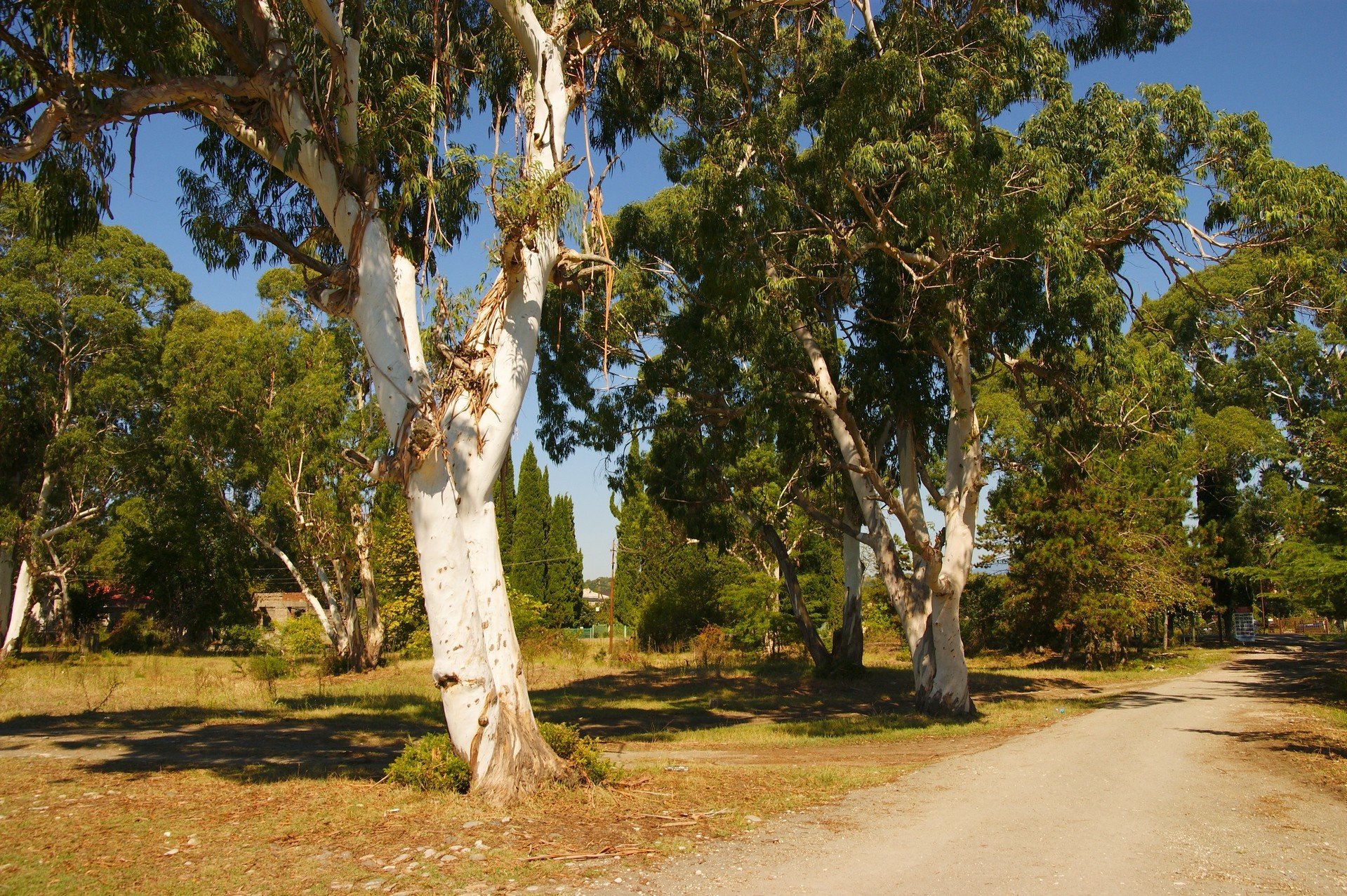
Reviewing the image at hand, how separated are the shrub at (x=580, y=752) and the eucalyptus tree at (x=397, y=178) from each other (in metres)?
0.35

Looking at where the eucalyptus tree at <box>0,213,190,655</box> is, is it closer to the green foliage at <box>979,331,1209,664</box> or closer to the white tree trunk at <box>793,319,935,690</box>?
the white tree trunk at <box>793,319,935,690</box>

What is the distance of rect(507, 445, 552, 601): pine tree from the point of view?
153 feet

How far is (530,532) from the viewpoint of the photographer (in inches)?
1890

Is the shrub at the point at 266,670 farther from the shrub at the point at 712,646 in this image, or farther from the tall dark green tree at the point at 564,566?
the tall dark green tree at the point at 564,566

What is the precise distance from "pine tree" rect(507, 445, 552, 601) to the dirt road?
3698 centimetres

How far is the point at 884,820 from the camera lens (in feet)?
25.1

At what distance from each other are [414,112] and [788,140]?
629 cm

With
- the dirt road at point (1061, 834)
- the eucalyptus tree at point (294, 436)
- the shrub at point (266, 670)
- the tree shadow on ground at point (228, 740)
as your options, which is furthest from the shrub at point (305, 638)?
the dirt road at point (1061, 834)

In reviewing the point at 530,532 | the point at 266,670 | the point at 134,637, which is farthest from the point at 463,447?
the point at 530,532

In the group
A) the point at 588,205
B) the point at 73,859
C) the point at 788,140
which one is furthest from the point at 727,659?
the point at 73,859

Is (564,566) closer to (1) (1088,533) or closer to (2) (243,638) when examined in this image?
(2) (243,638)

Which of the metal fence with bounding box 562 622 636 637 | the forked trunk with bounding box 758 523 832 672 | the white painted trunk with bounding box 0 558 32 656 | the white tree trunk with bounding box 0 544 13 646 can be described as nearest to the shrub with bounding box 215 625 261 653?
the white painted trunk with bounding box 0 558 32 656

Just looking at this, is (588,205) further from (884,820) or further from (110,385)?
(110,385)

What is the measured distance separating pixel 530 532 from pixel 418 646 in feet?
54.9
